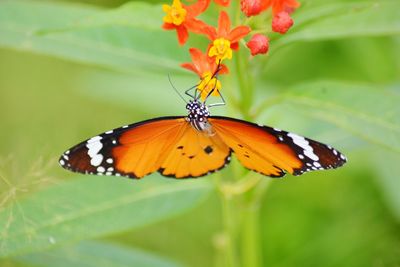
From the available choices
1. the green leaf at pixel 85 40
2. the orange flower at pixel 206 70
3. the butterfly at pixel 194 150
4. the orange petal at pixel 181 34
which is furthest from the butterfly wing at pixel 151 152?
the green leaf at pixel 85 40

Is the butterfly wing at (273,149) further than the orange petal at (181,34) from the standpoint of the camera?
No

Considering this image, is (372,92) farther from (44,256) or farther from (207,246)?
(207,246)

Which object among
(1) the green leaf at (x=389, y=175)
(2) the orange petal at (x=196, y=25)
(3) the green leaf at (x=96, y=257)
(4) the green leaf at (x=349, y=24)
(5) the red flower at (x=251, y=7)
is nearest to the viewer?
(5) the red flower at (x=251, y=7)

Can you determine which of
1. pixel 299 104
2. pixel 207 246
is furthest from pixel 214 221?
pixel 299 104

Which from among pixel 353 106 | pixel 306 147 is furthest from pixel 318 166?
pixel 353 106

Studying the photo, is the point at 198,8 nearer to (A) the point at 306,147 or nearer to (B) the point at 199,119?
(B) the point at 199,119

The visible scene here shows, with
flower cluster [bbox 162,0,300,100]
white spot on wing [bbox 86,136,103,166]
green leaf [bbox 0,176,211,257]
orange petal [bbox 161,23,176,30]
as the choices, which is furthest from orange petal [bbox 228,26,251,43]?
green leaf [bbox 0,176,211,257]

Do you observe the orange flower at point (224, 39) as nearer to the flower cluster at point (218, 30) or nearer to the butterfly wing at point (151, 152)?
the flower cluster at point (218, 30)

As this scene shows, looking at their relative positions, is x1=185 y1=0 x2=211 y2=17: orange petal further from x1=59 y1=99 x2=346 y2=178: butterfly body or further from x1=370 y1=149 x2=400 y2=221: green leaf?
x1=370 y1=149 x2=400 y2=221: green leaf
